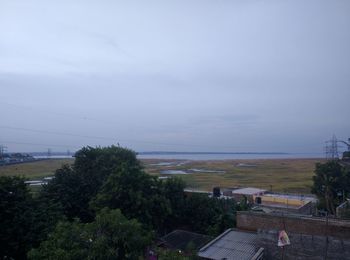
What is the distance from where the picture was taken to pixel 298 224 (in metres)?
17.8

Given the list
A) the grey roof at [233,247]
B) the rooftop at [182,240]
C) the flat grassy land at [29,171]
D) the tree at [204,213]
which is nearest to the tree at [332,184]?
the tree at [204,213]

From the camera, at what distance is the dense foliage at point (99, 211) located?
13.0 metres

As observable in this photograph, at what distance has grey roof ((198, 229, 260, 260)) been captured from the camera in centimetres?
1761

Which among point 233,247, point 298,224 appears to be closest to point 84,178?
point 233,247

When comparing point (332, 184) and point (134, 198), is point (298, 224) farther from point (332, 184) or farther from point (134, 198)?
point (332, 184)

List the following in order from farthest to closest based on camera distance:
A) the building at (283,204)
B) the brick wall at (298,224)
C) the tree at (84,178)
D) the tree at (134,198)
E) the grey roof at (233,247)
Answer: the building at (283,204), the tree at (84,178), the tree at (134,198), the grey roof at (233,247), the brick wall at (298,224)

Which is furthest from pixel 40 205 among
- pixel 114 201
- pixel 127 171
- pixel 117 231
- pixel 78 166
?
pixel 78 166

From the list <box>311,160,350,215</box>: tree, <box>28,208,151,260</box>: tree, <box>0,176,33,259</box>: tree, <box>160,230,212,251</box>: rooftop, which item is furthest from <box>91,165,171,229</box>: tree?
<box>311,160,350,215</box>: tree

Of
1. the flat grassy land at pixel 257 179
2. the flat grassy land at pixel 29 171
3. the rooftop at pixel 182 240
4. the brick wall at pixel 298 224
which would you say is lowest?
the rooftop at pixel 182 240

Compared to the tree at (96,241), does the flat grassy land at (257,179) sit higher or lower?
lower

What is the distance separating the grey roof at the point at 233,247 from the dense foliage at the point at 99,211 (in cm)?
335

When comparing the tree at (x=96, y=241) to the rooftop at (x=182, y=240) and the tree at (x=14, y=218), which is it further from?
the rooftop at (x=182, y=240)

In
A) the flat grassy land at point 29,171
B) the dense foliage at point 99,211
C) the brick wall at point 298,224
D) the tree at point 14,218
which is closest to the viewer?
the dense foliage at point 99,211

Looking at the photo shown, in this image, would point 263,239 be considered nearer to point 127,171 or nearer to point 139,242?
point 139,242
